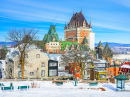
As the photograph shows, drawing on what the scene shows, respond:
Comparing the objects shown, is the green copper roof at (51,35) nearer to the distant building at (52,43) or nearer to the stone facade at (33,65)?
the distant building at (52,43)

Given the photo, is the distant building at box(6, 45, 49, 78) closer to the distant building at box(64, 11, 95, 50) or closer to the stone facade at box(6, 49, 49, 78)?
the stone facade at box(6, 49, 49, 78)

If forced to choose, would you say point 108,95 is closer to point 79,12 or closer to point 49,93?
point 49,93

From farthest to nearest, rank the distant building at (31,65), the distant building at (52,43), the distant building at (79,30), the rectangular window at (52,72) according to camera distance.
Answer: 1. the distant building at (79,30)
2. the distant building at (52,43)
3. the rectangular window at (52,72)
4. the distant building at (31,65)

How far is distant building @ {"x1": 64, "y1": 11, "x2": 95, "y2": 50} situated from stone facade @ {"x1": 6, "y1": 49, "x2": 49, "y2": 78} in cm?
11827

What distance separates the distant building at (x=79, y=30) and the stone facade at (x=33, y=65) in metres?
118

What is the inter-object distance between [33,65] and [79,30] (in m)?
124

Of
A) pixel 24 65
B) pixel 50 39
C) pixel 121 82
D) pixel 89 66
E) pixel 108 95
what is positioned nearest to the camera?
pixel 108 95

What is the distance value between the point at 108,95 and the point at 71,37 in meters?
144

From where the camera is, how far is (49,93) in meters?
23.3

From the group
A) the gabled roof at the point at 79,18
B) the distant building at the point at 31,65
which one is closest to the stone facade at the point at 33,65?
the distant building at the point at 31,65

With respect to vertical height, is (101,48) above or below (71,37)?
below

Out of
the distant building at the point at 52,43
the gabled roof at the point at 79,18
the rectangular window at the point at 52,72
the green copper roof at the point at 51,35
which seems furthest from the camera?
the gabled roof at the point at 79,18

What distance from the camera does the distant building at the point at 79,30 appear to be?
533 ft

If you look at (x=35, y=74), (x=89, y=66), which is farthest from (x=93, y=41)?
(x=35, y=74)
